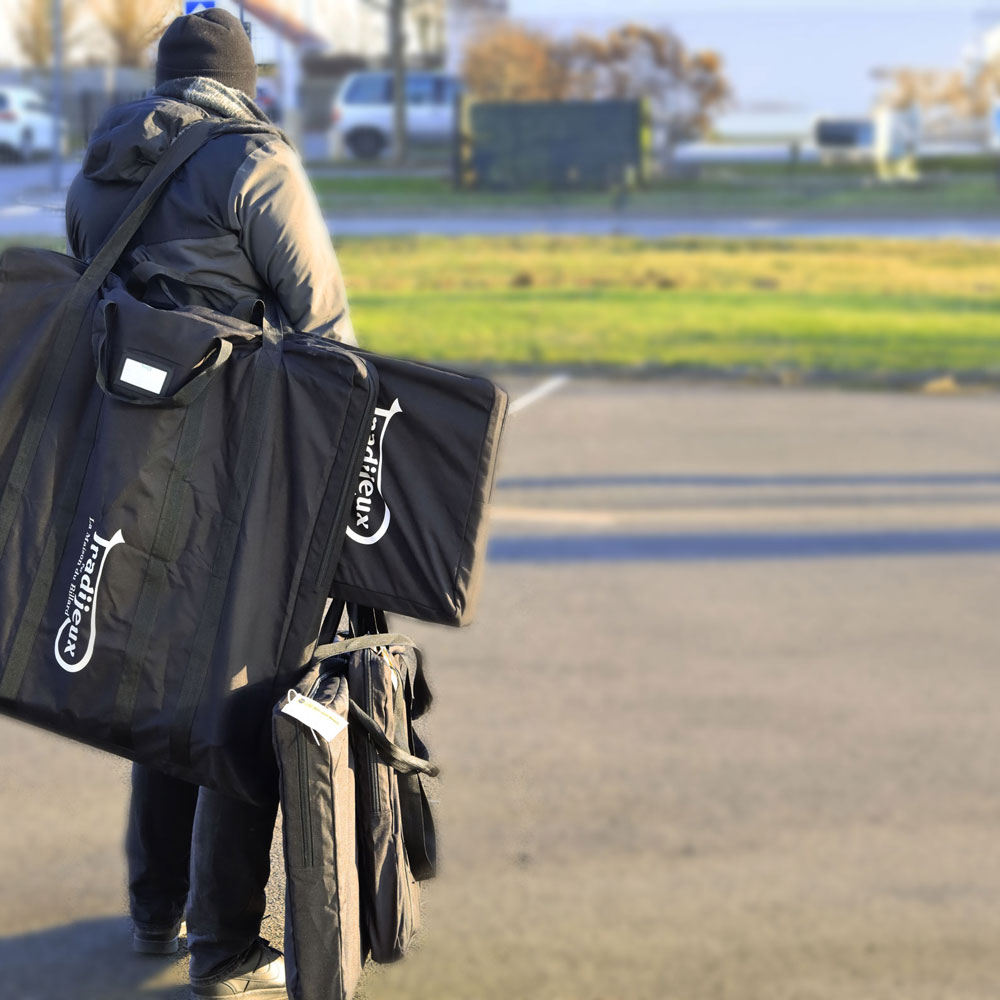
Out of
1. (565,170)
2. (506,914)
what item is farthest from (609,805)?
(565,170)

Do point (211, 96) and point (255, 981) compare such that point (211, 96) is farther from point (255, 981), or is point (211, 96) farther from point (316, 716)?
point (255, 981)

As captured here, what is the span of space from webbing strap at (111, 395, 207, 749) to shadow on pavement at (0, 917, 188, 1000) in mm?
861

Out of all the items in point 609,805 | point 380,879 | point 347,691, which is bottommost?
point 609,805

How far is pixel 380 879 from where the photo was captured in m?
2.77

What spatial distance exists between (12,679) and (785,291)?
1584cm

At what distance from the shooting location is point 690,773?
15.9 ft

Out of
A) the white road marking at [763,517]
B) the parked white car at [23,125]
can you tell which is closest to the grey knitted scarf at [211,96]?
the white road marking at [763,517]

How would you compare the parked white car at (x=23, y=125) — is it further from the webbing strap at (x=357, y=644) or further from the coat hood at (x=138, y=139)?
the webbing strap at (x=357, y=644)

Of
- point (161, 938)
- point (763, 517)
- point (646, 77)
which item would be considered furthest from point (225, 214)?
point (646, 77)

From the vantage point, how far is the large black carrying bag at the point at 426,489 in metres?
2.68

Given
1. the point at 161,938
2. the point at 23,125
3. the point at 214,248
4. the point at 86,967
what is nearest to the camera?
the point at 214,248

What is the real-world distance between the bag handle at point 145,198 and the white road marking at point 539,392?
309 inches

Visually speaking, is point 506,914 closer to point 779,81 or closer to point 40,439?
point 40,439

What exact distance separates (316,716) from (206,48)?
124 cm
